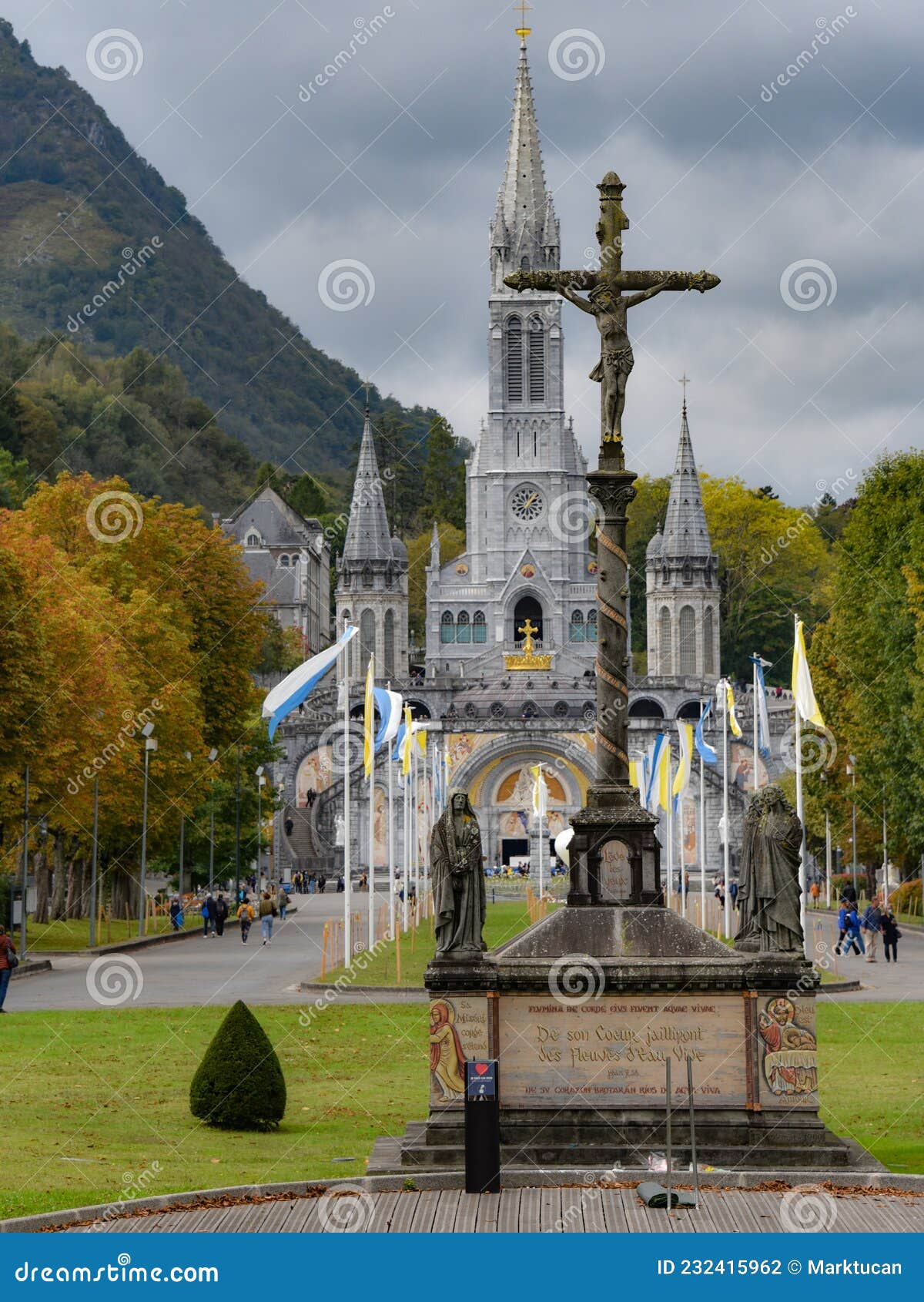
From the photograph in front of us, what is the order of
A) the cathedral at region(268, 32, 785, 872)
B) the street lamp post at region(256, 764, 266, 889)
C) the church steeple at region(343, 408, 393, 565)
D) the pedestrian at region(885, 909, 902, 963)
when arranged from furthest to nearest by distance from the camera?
1. the church steeple at region(343, 408, 393, 565)
2. the cathedral at region(268, 32, 785, 872)
3. the street lamp post at region(256, 764, 266, 889)
4. the pedestrian at region(885, 909, 902, 963)

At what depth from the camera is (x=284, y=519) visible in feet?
541

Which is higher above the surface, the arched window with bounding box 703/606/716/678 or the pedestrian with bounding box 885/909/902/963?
the arched window with bounding box 703/606/716/678

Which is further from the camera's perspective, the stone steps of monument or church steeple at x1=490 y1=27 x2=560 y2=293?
church steeple at x1=490 y1=27 x2=560 y2=293

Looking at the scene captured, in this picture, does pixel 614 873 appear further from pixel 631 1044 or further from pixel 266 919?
pixel 266 919

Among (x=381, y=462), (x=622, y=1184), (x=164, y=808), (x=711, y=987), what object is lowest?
(x=622, y=1184)

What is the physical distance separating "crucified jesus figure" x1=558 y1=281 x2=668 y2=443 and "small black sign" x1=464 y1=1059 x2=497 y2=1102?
22.1 feet

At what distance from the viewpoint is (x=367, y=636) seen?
140 meters

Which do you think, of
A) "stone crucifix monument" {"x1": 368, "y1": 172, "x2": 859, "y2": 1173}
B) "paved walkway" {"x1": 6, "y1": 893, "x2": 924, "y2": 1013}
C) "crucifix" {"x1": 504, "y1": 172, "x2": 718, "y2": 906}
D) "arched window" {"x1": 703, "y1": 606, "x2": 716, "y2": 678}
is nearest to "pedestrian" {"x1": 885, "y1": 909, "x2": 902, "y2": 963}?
"paved walkway" {"x1": 6, "y1": 893, "x2": 924, "y2": 1013}

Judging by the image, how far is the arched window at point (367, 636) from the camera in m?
139

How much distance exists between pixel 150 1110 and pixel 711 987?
7.17 meters

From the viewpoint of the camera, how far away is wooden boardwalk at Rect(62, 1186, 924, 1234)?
1491cm

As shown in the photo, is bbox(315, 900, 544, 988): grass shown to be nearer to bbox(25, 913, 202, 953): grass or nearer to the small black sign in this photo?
bbox(25, 913, 202, 953): grass

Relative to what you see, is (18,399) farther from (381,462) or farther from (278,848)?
(381,462)

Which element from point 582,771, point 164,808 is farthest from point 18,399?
point 164,808
